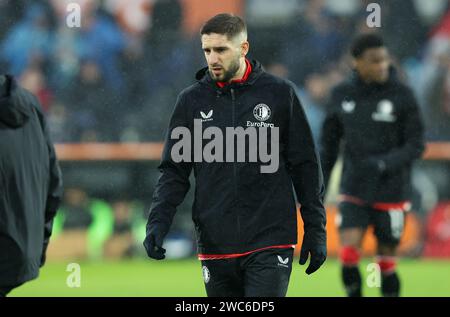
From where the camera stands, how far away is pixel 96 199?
13.5 m

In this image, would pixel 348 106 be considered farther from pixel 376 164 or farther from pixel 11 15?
pixel 11 15

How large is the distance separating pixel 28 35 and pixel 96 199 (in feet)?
9.03

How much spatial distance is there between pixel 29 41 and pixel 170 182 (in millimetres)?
9446

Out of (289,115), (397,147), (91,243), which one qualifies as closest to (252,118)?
(289,115)

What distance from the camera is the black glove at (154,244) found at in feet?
18.6

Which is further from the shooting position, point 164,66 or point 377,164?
point 164,66

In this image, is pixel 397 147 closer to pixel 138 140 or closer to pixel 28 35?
pixel 138 140

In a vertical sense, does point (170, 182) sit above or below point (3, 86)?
below

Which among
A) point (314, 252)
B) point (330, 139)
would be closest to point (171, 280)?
point (330, 139)

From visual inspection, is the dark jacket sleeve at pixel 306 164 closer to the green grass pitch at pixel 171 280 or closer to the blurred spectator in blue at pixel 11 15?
the green grass pitch at pixel 171 280

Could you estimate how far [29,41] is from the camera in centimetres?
1489

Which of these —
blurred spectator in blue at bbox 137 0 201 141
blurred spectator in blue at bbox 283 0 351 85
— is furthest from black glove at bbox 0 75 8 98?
blurred spectator in blue at bbox 283 0 351 85

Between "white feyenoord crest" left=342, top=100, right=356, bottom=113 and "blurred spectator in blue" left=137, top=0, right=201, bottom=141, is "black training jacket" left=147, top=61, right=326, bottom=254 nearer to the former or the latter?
"white feyenoord crest" left=342, top=100, right=356, bottom=113

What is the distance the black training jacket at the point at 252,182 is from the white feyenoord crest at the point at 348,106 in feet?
9.61
